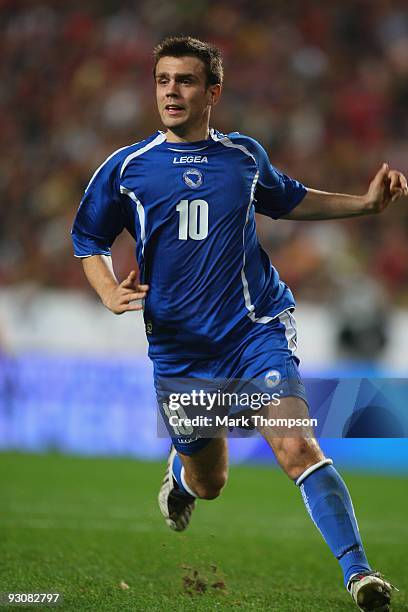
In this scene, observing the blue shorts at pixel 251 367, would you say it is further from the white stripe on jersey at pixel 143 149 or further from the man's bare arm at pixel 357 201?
the white stripe on jersey at pixel 143 149

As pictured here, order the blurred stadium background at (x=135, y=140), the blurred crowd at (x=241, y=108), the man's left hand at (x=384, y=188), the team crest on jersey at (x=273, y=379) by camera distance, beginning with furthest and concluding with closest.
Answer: the blurred crowd at (x=241, y=108) → the blurred stadium background at (x=135, y=140) → the man's left hand at (x=384, y=188) → the team crest on jersey at (x=273, y=379)

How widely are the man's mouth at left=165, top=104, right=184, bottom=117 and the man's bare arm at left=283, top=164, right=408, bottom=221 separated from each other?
749mm

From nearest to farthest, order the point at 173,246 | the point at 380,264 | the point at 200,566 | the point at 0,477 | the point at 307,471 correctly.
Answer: the point at 307,471, the point at 173,246, the point at 200,566, the point at 0,477, the point at 380,264

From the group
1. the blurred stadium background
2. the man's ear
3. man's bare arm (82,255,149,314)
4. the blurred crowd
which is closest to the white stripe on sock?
man's bare arm (82,255,149,314)

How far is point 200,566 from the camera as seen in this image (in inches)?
215

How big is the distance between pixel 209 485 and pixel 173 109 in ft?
6.02

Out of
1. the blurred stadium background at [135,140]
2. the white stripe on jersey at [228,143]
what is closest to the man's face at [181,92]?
the white stripe on jersey at [228,143]

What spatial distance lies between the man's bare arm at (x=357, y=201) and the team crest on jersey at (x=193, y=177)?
56cm

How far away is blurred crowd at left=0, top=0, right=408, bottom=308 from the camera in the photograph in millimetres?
13086

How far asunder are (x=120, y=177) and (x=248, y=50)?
35.2ft

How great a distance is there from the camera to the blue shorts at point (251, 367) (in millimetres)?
4195

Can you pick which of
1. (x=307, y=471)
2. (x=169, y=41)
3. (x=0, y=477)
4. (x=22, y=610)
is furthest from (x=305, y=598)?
(x=0, y=477)

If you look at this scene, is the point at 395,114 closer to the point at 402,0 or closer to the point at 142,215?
the point at 402,0

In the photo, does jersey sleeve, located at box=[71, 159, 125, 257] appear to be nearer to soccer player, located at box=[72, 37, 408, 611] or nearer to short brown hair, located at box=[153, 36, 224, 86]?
soccer player, located at box=[72, 37, 408, 611]
